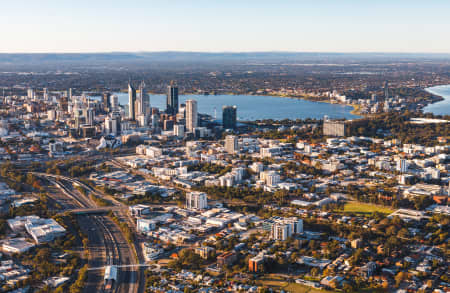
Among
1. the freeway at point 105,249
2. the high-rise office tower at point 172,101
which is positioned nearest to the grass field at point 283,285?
the freeway at point 105,249

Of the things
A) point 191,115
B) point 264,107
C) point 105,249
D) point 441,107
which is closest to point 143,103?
point 191,115

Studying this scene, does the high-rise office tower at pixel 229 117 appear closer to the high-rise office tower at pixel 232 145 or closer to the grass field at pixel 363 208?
the high-rise office tower at pixel 232 145

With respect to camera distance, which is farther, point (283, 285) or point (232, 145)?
point (232, 145)

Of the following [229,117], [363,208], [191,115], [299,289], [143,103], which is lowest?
[299,289]

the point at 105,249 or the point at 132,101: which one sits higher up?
the point at 132,101

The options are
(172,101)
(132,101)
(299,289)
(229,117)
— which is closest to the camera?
(299,289)

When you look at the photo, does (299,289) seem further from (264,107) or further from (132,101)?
(264,107)
